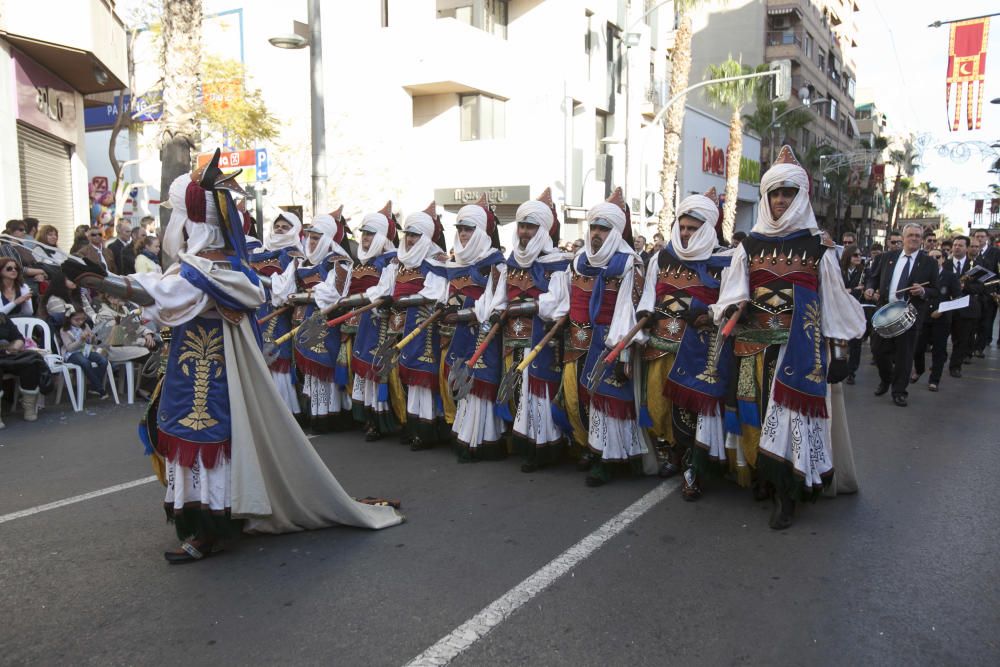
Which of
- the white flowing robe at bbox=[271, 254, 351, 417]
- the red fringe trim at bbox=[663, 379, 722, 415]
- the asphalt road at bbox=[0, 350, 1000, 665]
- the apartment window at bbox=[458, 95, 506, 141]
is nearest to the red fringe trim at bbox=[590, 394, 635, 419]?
the red fringe trim at bbox=[663, 379, 722, 415]

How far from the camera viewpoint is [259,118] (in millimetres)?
20734

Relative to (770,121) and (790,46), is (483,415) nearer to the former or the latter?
(770,121)

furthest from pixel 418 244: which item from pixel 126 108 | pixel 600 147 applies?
Result: pixel 600 147

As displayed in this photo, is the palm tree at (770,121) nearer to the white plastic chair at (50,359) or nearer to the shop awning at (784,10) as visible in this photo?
the shop awning at (784,10)

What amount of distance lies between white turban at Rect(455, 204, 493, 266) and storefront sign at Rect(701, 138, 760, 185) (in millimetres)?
31617

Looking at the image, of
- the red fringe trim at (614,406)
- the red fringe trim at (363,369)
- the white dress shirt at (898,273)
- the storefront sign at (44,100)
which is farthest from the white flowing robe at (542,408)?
the storefront sign at (44,100)

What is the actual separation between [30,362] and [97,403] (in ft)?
3.74

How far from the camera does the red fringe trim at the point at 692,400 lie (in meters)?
4.97

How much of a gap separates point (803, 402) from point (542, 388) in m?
2.02

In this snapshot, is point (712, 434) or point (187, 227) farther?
point (712, 434)

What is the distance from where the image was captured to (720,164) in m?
37.6

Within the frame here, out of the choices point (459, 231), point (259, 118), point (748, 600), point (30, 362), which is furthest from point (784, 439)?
point (259, 118)

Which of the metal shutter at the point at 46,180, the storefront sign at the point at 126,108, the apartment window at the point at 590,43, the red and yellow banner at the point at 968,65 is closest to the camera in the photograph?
the metal shutter at the point at 46,180

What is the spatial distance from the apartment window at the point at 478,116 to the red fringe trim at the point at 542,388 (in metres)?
18.9
